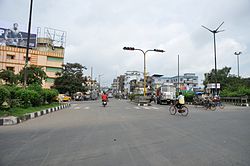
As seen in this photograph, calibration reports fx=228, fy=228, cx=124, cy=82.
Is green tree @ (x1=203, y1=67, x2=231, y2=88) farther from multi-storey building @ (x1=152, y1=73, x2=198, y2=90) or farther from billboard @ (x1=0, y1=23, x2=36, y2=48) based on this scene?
billboard @ (x1=0, y1=23, x2=36, y2=48)

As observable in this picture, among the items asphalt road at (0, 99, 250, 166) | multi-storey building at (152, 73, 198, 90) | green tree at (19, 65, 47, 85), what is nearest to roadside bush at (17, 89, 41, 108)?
asphalt road at (0, 99, 250, 166)

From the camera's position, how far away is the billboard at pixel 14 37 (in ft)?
173

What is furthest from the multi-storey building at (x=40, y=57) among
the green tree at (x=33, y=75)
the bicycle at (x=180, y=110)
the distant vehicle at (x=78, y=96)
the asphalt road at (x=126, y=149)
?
the asphalt road at (x=126, y=149)

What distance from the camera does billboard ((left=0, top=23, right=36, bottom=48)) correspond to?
52.8 metres

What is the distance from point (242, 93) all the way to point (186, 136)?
86.6ft

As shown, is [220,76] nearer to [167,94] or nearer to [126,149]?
[167,94]

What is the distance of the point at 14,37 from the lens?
178 ft

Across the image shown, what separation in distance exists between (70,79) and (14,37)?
16.4 meters

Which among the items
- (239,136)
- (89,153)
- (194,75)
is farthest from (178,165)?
(194,75)

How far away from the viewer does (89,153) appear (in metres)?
5.16

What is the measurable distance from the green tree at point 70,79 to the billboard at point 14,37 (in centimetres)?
1003

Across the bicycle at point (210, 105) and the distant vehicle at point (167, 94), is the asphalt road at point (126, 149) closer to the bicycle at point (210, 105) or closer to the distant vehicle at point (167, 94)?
the bicycle at point (210, 105)

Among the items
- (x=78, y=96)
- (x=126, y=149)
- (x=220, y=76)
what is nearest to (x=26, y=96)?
(x=126, y=149)

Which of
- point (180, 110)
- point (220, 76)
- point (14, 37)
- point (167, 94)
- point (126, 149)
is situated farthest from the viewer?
point (220, 76)
